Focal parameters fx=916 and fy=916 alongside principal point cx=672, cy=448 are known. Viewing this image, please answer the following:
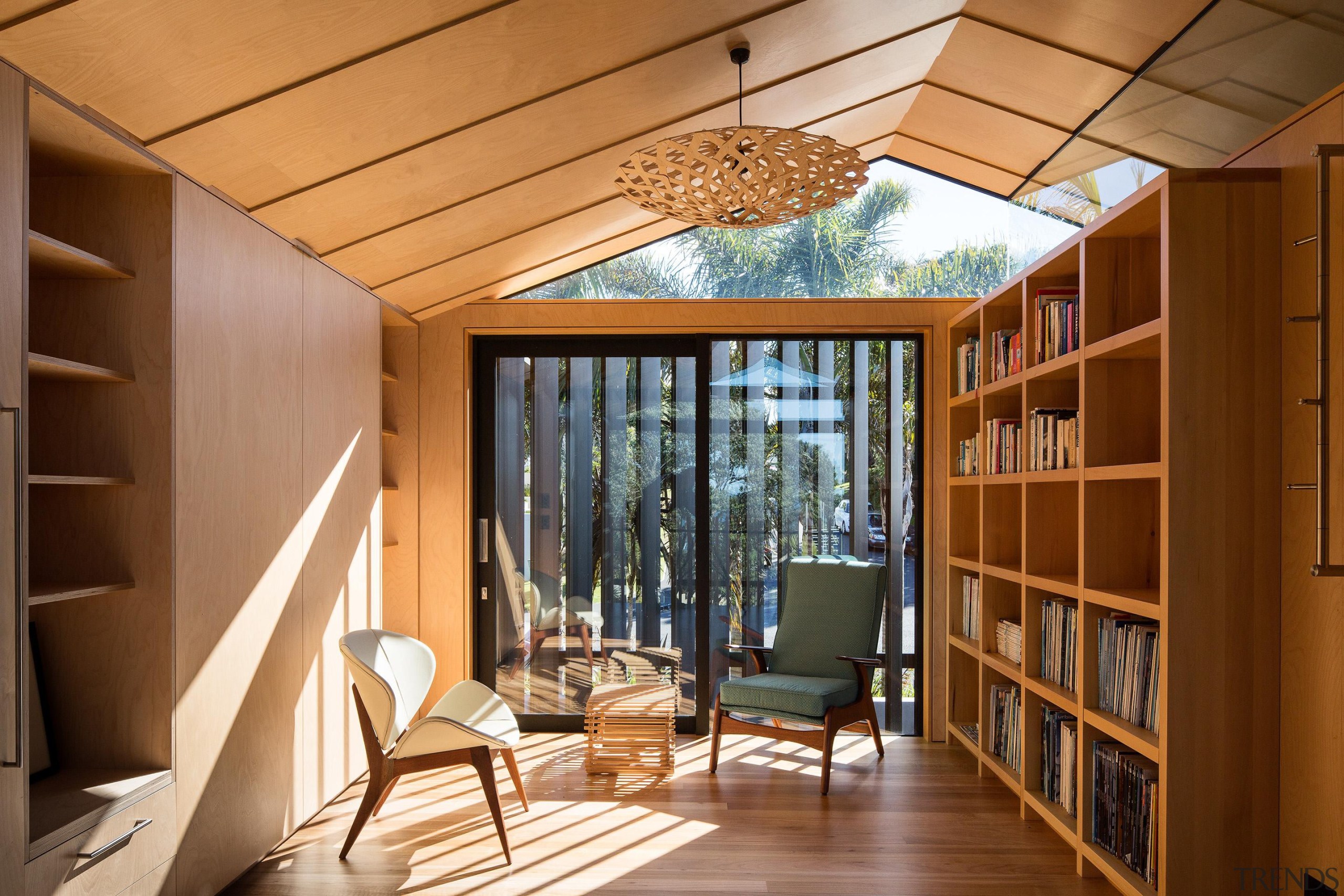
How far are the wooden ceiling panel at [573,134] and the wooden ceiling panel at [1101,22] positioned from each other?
0.27m

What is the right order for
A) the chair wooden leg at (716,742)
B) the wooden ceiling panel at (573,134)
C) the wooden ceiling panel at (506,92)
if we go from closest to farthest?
Result: the wooden ceiling panel at (506,92), the wooden ceiling panel at (573,134), the chair wooden leg at (716,742)

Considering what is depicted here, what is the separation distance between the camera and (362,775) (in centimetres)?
457

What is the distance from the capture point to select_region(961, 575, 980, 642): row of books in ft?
15.8

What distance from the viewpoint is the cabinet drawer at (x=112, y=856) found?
2248 millimetres

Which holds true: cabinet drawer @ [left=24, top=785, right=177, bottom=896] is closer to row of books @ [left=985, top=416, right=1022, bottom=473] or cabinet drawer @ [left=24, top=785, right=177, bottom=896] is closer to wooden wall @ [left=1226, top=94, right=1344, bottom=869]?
wooden wall @ [left=1226, top=94, right=1344, bottom=869]

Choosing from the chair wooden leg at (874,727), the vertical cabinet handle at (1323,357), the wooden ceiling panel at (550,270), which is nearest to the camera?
the vertical cabinet handle at (1323,357)

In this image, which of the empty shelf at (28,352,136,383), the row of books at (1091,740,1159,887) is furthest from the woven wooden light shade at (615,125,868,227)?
the row of books at (1091,740,1159,887)

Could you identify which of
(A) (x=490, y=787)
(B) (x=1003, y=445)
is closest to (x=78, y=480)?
(A) (x=490, y=787)

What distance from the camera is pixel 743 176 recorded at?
3.36 meters

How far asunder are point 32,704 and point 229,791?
757mm

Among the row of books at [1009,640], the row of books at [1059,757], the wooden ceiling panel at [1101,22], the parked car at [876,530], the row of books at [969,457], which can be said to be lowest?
the row of books at [1059,757]

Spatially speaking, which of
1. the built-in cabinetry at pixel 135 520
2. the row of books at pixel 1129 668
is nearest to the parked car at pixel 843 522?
the row of books at pixel 1129 668

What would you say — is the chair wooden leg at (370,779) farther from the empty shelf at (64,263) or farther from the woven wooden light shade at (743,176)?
the woven wooden light shade at (743,176)

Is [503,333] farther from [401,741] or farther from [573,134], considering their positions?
[401,741]
